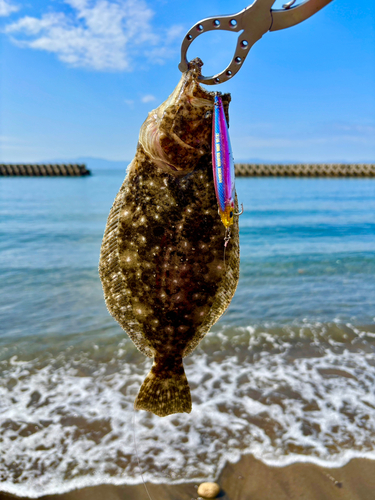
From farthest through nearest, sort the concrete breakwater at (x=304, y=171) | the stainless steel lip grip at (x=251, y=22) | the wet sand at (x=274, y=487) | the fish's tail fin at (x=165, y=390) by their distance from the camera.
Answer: the concrete breakwater at (x=304, y=171) → the wet sand at (x=274, y=487) → the fish's tail fin at (x=165, y=390) → the stainless steel lip grip at (x=251, y=22)

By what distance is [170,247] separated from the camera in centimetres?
200

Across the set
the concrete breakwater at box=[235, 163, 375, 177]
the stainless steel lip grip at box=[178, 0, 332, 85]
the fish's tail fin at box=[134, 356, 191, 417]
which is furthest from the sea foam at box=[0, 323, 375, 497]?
the concrete breakwater at box=[235, 163, 375, 177]

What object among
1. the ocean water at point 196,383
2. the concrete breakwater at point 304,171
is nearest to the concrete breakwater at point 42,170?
the concrete breakwater at point 304,171

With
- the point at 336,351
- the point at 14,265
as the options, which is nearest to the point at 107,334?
the point at 336,351

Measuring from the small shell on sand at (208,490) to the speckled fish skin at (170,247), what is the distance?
2.17m

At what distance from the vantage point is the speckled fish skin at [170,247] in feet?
5.83

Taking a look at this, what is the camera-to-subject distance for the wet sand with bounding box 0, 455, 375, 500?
12.5 ft

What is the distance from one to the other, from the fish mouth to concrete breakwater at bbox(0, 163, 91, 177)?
79.0 meters

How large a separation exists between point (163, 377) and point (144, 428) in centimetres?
306

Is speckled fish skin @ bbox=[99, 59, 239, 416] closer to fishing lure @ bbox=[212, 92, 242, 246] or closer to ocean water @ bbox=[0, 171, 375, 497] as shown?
fishing lure @ bbox=[212, 92, 242, 246]

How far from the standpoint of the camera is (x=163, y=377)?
229 cm

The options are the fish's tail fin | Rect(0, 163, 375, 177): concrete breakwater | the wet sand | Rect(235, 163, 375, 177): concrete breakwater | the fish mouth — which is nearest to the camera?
the fish mouth

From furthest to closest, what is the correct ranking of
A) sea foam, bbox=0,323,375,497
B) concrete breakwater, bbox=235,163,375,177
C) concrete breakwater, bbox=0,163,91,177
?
concrete breakwater, bbox=0,163,91,177 < concrete breakwater, bbox=235,163,375,177 < sea foam, bbox=0,323,375,497

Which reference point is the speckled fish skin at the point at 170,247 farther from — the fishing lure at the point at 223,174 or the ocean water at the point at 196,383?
the ocean water at the point at 196,383
